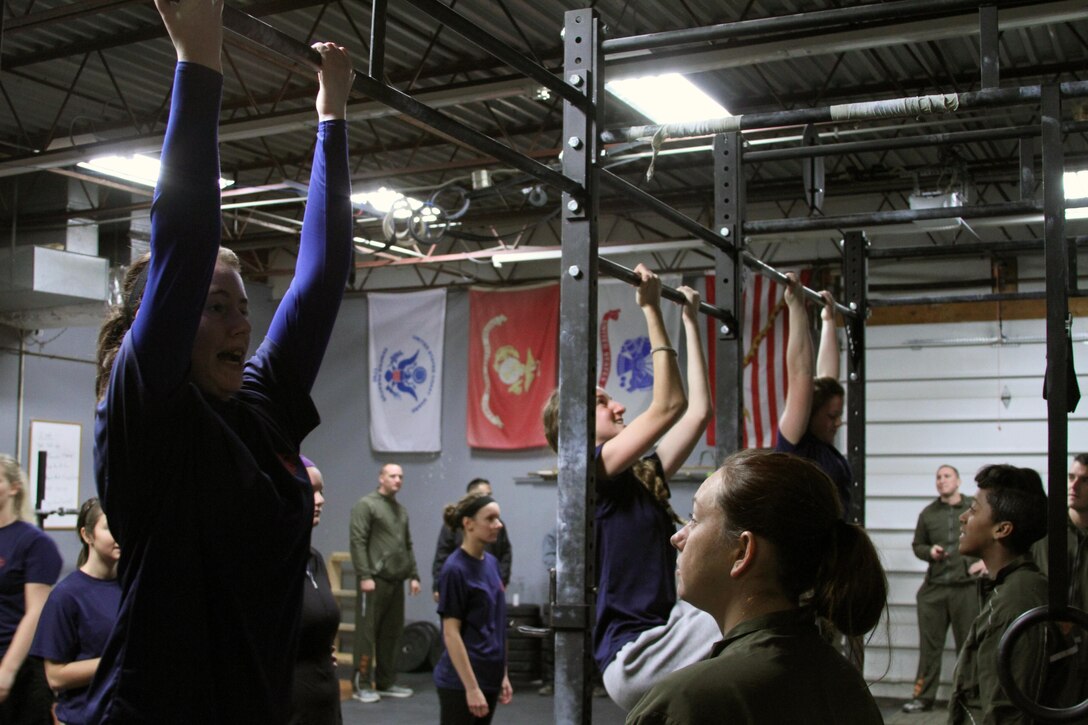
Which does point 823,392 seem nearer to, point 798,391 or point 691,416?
point 798,391

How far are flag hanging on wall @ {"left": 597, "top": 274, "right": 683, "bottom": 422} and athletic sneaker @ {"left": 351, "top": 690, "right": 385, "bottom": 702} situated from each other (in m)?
3.89

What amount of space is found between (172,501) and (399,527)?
961cm

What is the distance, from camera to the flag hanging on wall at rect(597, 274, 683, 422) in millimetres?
12289

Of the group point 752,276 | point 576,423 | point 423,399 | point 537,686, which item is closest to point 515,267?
point 423,399

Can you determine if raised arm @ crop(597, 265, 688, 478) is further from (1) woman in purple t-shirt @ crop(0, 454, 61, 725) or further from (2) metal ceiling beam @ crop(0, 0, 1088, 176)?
(1) woman in purple t-shirt @ crop(0, 454, 61, 725)

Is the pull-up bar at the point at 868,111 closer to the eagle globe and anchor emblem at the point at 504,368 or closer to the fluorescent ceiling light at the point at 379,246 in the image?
the fluorescent ceiling light at the point at 379,246

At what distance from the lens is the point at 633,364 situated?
40.6 ft

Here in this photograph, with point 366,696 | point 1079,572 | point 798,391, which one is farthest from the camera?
point 366,696

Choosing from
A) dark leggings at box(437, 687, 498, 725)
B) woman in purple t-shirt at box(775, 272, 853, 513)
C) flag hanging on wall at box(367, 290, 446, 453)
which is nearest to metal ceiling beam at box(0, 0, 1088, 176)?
woman in purple t-shirt at box(775, 272, 853, 513)

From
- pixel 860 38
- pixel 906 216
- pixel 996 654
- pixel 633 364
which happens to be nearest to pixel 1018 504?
pixel 996 654

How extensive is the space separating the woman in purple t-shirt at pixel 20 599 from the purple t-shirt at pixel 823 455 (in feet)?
9.17

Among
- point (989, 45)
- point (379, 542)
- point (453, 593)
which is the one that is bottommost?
point (379, 542)

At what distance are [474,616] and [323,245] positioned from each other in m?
4.28

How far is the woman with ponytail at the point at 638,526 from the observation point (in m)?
2.85
